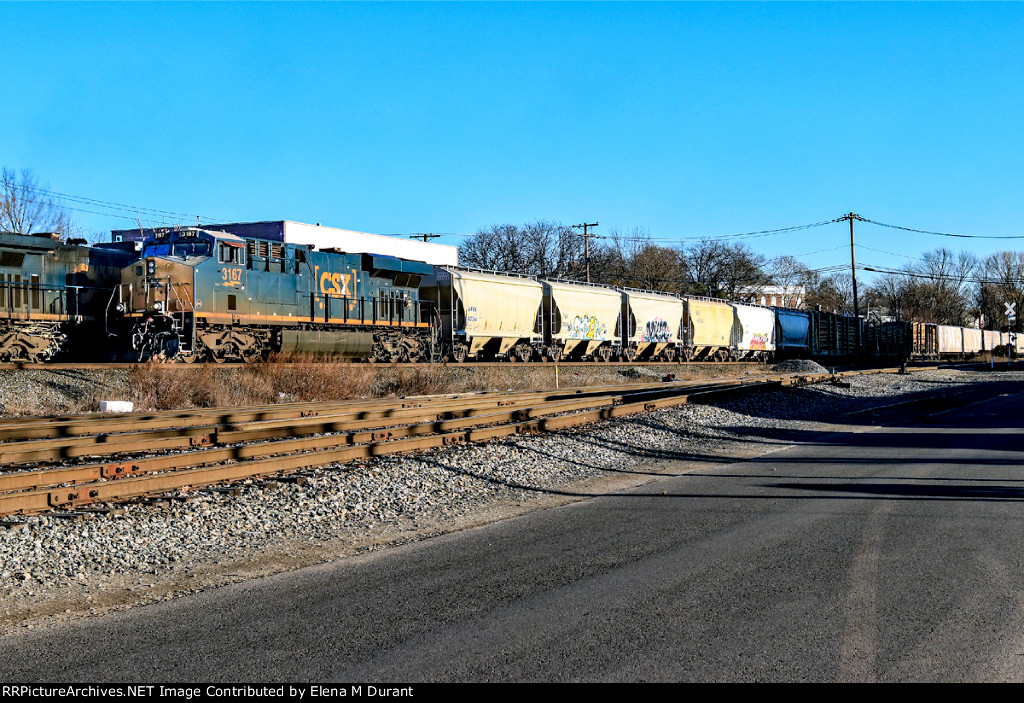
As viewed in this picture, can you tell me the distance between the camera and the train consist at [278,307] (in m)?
20.6

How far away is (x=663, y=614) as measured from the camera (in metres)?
4.91

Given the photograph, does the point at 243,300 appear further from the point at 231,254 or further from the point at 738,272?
the point at 738,272

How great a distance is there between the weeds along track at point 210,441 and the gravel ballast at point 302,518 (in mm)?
365

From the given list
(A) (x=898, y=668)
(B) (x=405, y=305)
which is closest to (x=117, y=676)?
(A) (x=898, y=668)

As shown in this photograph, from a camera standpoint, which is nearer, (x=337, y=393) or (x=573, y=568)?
(x=573, y=568)

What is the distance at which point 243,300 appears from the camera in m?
21.9

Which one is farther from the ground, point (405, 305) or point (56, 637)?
point (405, 305)

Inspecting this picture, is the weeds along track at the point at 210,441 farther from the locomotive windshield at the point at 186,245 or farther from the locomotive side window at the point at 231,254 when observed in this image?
the locomotive windshield at the point at 186,245

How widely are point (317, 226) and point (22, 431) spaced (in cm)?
4067

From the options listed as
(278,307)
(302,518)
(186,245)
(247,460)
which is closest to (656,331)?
(278,307)

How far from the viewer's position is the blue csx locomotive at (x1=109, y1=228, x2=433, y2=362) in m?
20.8

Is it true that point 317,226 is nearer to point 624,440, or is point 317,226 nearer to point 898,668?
point 624,440

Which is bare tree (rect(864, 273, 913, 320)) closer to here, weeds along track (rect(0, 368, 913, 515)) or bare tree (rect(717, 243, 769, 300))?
bare tree (rect(717, 243, 769, 300))

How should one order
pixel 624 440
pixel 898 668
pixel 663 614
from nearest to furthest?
1. pixel 898 668
2. pixel 663 614
3. pixel 624 440
